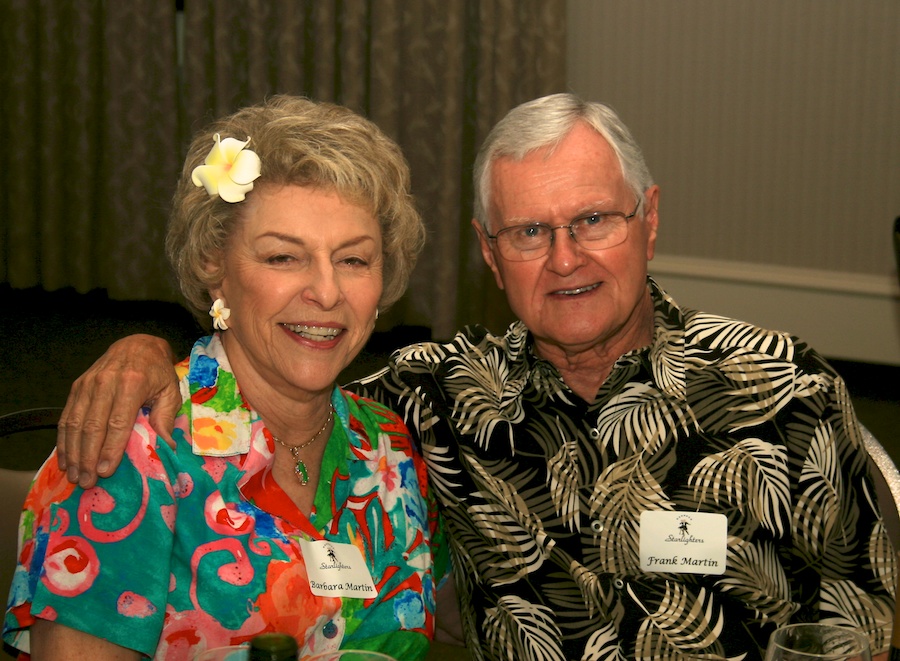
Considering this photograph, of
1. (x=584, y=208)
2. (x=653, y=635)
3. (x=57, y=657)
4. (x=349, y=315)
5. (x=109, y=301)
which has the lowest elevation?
(x=109, y=301)

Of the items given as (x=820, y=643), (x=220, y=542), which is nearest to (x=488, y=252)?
(x=220, y=542)

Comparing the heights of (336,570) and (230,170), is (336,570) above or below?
below

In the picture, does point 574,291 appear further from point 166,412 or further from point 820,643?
point 820,643

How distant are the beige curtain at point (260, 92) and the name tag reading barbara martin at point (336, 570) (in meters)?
4.07

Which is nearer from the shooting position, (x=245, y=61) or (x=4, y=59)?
(x=245, y=61)

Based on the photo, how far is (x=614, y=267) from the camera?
2.00m

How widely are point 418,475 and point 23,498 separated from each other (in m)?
0.72

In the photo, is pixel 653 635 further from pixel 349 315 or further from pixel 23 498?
pixel 23 498

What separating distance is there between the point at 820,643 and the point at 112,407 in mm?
1061

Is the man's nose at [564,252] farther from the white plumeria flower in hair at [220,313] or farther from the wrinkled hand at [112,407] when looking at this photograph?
the wrinkled hand at [112,407]

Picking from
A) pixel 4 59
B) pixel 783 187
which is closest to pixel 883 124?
pixel 783 187

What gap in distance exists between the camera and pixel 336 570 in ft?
5.63

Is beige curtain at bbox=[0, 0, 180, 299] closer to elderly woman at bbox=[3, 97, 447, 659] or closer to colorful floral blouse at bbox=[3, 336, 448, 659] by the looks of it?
elderly woman at bbox=[3, 97, 447, 659]

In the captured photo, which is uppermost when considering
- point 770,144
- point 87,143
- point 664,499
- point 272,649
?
point 272,649
